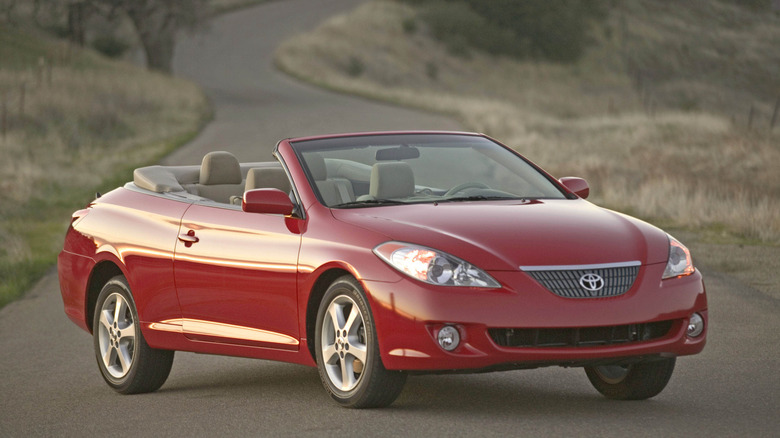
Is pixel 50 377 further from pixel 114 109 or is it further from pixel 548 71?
pixel 548 71

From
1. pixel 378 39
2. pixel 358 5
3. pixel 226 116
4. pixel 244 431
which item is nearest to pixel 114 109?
pixel 226 116

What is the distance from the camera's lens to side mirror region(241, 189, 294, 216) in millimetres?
7414

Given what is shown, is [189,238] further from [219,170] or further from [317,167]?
[219,170]

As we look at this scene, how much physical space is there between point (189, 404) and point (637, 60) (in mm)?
92186

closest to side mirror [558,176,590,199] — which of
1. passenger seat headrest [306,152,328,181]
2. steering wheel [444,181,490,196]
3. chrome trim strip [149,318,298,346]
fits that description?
steering wheel [444,181,490,196]

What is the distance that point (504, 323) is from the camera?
651 centimetres

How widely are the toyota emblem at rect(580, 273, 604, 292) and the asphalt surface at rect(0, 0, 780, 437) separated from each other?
63cm

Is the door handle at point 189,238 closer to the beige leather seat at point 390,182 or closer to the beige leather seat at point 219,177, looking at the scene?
the beige leather seat at point 390,182

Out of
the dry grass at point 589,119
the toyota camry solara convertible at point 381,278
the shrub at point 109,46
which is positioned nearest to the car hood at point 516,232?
the toyota camry solara convertible at point 381,278

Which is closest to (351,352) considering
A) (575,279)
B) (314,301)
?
(314,301)

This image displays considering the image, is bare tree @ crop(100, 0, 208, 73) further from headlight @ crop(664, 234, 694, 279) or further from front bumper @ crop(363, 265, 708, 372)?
front bumper @ crop(363, 265, 708, 372)

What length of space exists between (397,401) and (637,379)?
4.10 feet

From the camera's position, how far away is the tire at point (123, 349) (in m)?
8.44

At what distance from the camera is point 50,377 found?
9.12 m
